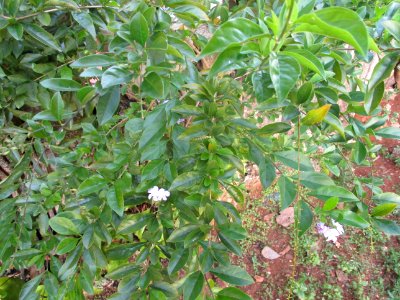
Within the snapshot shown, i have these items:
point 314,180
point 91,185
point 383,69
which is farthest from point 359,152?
point 91,185

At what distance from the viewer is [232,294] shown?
82 cm

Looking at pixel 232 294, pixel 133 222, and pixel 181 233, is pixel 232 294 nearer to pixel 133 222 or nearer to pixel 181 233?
pixel 181 233

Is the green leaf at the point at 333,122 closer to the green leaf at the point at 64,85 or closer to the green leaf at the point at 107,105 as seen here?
the green leaf at the point at 107,105

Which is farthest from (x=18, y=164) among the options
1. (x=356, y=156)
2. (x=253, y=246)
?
(x=253, y=246)

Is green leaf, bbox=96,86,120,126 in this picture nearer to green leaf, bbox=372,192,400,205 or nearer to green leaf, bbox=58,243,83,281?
green leaf, bbox=58,243,83,281

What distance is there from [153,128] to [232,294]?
409mm

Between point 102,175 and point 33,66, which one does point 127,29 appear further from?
point 33,66

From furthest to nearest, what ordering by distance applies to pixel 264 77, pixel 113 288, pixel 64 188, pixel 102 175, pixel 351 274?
1. pixel 351 274
2. pixel 113 288
3. pixel 64 188
4. pixel 102 175
5. pixel 264 77

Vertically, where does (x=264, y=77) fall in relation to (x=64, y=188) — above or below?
above

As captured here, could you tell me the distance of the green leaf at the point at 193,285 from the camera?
32.1 inches

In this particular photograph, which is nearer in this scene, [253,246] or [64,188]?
[64,188]

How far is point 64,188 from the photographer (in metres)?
1.16

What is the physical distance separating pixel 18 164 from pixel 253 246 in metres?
1.64

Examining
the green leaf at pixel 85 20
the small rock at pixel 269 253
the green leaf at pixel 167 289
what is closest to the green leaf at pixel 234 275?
the green leaf at pixel 167 289
